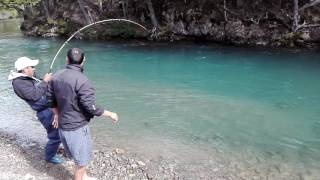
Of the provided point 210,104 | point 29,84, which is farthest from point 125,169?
point 210,104

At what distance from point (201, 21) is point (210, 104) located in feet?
58.2

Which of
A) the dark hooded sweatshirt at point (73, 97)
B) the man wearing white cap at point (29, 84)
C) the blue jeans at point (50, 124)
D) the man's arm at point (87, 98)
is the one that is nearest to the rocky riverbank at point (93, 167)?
the blue jeans at point (50, 124)

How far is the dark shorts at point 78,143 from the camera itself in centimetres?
613

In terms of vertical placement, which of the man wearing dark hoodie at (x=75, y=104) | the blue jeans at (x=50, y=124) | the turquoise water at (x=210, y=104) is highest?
the man wearing dark hoodie at (x=75, y=104)

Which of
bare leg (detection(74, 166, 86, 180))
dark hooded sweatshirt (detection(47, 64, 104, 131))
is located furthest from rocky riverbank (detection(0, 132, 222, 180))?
dark hooded sweatshirt (detection(47, 64, 104, 131))

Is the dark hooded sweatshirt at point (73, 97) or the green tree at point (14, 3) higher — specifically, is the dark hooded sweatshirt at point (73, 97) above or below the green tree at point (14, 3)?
below

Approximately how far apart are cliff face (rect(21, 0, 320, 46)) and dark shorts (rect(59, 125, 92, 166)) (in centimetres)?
2244

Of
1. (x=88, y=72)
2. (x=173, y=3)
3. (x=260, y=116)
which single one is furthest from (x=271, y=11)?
(x=260, y=116)

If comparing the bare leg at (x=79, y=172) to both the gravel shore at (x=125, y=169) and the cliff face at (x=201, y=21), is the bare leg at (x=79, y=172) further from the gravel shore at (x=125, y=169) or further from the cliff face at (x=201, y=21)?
the cliff face at (x=201, y=21)

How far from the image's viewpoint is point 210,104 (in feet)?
45.0

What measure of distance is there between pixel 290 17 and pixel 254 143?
1907 centimetres

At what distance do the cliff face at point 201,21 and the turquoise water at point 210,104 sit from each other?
9.24 feet

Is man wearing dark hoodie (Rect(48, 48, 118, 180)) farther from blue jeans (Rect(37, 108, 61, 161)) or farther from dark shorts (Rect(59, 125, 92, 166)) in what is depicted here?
blue jeans (Rect(37, 108, 61, 161))

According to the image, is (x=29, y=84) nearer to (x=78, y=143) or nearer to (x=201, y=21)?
(x=78, y=143)
